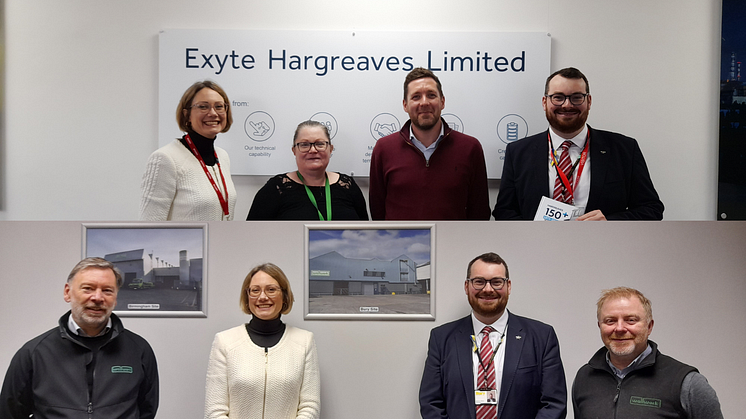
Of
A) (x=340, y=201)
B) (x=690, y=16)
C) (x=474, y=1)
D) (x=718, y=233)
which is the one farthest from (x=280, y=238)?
(x=690, y=16)

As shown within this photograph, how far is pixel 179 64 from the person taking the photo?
3625mm

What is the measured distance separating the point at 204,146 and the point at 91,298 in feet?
3.14

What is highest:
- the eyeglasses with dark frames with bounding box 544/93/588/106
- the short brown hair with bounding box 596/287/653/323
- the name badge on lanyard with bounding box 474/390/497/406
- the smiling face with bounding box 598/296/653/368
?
the eyeglasses with dark frames with bounding box 544/93/588/106

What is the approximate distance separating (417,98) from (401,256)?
888 millimetres

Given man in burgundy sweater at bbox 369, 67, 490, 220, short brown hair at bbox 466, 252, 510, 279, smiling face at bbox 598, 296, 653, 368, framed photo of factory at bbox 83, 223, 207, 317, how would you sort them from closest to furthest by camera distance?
smiling face at bbox 598, 296, 653, 368, short brown hair at bbox 466, 252, 510, 279, framed photo of factory at bbox 83, 223, 207, 317, man in burgundy sweater at bbox 369, 67, 490, 220

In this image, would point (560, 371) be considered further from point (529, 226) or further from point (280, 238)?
point (280, 238)

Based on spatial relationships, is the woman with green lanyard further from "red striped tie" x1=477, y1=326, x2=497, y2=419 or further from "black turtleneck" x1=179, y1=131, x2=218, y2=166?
"red striped tie" x1=477, y1=326, x2=497, y2=419

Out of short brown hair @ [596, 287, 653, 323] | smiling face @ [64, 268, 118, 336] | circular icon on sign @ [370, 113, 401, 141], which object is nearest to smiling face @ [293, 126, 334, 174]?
circular icon on sign @ [370, 113, 401, 141]

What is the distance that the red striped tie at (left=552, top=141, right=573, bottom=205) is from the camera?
9.10 ft

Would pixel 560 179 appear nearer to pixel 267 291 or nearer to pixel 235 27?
pixel 267 291

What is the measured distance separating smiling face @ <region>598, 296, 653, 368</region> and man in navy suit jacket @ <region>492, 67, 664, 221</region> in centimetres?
83

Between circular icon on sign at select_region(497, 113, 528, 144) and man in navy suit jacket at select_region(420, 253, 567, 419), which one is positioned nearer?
man in navy suit jacket at select_region(420, 253, 567, 419)

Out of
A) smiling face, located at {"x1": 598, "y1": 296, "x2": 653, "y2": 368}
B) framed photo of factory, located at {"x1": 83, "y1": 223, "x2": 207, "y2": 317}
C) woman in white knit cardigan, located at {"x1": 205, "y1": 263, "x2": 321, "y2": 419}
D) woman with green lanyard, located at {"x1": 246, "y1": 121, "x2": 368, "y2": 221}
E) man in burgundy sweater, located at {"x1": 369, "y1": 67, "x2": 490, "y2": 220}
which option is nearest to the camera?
smiling face, located at {"x1": 598, "y1": 296, "x2": 653, "y2": 368}

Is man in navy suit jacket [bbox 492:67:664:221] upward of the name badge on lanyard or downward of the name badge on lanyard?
upward
